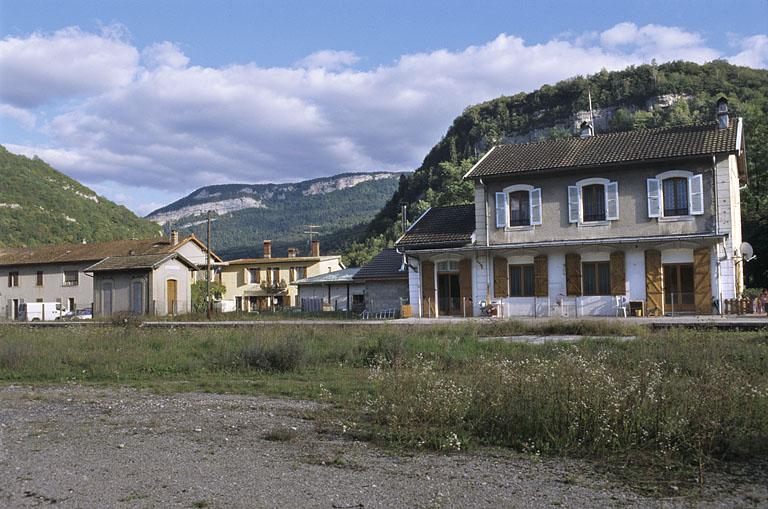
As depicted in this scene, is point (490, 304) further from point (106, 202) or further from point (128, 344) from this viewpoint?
point (106, 202)

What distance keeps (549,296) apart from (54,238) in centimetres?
6302

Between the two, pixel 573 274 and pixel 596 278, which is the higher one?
pixel 573 274

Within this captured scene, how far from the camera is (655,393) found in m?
6.88

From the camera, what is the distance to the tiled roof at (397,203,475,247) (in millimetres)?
30125

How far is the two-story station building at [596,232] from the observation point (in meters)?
26.0

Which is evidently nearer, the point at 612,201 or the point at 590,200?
the point at 612,201

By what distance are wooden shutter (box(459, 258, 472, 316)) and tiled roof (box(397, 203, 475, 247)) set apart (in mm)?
932

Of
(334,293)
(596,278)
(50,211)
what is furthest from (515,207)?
(50,211)

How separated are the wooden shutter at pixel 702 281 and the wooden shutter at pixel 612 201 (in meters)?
3.24

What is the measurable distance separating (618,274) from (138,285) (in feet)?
93.1

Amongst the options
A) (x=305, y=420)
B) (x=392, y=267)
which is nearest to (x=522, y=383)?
(x=305, y=420)

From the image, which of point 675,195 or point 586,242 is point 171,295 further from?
point 675,195

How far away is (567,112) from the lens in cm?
9494

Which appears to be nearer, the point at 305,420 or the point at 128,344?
the point at 305,420
